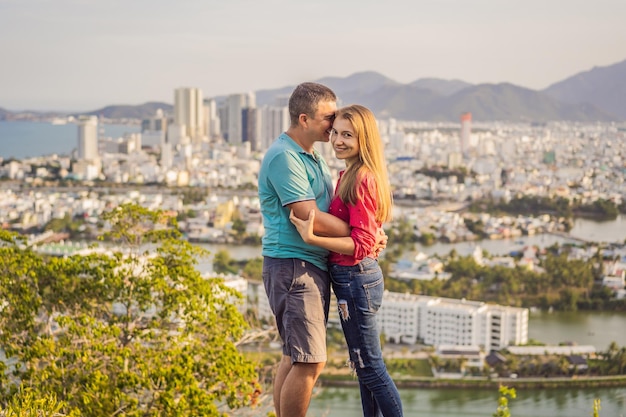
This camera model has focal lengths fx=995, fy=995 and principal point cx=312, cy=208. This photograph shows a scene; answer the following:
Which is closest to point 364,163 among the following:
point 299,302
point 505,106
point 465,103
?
point 299,302

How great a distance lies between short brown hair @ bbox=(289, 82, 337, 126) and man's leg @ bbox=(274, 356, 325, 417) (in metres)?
0.32

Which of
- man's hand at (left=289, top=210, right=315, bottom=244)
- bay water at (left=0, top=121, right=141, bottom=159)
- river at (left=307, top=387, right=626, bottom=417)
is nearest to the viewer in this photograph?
man's hand at (left=289, top=210, right=315, bottom=244)

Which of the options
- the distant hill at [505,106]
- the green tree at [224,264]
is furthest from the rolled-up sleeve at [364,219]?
the distant hill at [505,106]

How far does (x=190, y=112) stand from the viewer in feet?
104

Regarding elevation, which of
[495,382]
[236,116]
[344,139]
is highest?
[344,139]

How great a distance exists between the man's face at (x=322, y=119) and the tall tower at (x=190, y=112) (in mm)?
29699

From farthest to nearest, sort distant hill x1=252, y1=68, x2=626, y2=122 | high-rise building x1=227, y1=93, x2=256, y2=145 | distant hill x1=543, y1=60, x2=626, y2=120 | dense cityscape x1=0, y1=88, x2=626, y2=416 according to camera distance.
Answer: distant hill x1=252, y1=68, x2=626, y2=122, distant hill x1=543, y1=60, x2=626, y2=120, high-rise building x1=227, y1=93, x2=256, y2=145, dense cityscape x1=0, y1=88, x2=626, y2=416

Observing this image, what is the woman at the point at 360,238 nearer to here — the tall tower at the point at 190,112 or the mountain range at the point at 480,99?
the tall tower at the point at 190,112

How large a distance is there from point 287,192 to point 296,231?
6 centimetres

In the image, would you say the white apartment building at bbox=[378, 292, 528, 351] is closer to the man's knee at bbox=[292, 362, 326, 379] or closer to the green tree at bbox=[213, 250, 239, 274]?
the green tree at bbox=[213, 250, 239, 274]

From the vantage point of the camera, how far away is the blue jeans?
4.14 ft

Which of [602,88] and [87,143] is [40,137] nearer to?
[87,143]

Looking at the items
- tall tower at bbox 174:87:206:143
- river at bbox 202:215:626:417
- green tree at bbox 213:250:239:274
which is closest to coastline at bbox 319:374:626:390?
river at bbox 202:215:626:417

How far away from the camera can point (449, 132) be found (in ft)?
125
